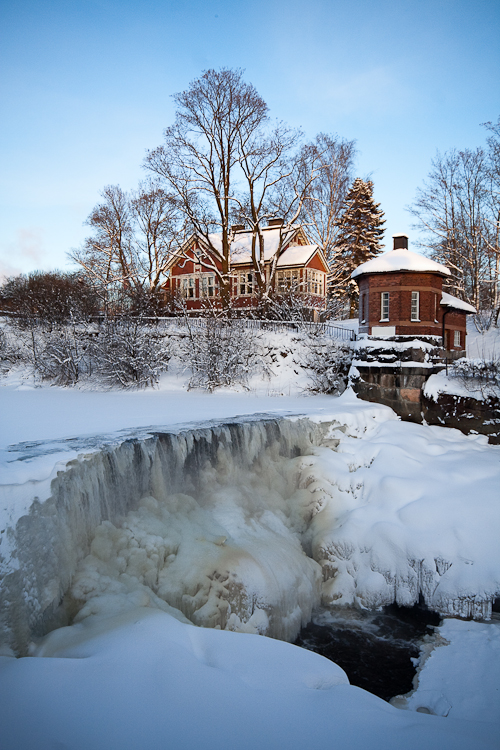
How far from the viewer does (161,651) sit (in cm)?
414

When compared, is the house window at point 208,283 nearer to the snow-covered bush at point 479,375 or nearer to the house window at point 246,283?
the house window at point 246,283

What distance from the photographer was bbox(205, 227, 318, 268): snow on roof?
95.6ft

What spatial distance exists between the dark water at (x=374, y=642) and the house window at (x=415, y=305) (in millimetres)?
14083

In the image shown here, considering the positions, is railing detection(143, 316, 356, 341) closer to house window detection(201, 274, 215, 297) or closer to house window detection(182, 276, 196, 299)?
house window detection(201, 274, 215, 297)

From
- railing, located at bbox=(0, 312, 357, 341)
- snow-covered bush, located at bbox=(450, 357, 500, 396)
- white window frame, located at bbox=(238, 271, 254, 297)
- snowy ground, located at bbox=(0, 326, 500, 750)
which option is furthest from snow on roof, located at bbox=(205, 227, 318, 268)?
snowy ground, located at bbox=(0, 326, 500, 750)

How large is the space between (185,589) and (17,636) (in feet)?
6.83

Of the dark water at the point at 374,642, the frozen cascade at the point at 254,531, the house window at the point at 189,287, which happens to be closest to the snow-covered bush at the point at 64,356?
the house window at the point at 189,287

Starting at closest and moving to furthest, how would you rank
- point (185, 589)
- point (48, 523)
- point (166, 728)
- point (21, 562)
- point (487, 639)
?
point (166, 728), point (21, 562), point (48, 523), point (185, 589), point (487, 639)

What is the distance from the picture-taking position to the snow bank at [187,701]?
326cm

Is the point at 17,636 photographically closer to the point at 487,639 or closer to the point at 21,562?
the point at 21,562

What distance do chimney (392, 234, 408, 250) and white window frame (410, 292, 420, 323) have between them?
2478 mm

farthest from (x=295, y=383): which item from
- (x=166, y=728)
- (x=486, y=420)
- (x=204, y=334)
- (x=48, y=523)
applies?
(x=166, y=728)

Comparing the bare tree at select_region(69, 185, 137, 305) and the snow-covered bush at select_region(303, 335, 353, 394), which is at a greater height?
the bare tree at select_region(69, 185, 137, 305)

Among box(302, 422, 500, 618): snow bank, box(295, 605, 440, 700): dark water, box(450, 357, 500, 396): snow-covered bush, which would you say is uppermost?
box(450, 357, 500, 396): snow-covered bush
